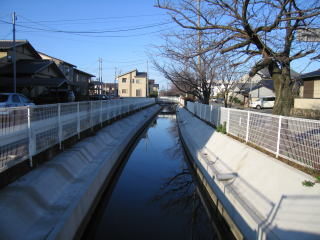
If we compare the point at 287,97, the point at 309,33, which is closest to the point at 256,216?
the point at 287,97

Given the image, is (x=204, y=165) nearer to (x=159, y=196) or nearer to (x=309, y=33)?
(x=159, y=196)

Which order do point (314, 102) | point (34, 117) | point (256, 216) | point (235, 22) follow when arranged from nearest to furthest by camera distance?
point (256, 216) < point (34, 117) < point (235, 22) < point (314, 102)

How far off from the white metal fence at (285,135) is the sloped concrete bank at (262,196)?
0.32 m

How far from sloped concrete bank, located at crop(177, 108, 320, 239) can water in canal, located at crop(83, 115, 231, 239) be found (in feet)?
2.29

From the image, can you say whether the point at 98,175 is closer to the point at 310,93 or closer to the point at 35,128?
the point at 35,128

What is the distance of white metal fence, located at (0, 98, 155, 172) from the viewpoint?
4371 mm

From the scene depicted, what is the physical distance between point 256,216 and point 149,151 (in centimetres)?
922

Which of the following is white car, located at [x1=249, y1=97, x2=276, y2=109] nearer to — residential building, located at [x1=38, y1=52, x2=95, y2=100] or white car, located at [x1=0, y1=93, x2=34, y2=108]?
residential building, located at [x1=38, y1=52, x2=95, y2=100]

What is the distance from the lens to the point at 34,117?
545 cm

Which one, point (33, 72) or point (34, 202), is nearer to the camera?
point (34, 202)

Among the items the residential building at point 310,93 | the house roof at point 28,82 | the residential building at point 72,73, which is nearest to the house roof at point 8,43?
the house roof at point 28,82

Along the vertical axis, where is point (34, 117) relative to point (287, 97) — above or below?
below

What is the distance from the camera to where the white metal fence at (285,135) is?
455 centimetres

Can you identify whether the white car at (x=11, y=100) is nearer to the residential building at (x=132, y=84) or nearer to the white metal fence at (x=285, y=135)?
the white metal fence at (x=285, y=135)
